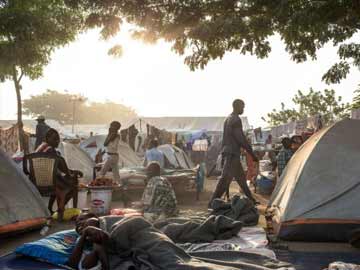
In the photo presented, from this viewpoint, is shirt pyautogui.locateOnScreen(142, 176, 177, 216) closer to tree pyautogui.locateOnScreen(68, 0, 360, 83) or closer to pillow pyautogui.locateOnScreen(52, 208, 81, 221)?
pillow pyautogui.locateOnScreen(52, 208, 81, 221)

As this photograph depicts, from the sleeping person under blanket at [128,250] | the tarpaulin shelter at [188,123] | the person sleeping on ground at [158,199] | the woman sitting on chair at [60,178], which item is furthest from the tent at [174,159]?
the tarpaulin shelter at [188,123]

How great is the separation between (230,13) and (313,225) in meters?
4.33

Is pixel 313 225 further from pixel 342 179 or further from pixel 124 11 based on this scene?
pixel 124 11

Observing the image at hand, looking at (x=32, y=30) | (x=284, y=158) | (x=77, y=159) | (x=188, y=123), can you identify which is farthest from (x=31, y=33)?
(x=188, y=123)

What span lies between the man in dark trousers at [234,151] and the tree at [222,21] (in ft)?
4.85

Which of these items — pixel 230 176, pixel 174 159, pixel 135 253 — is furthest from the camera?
pixel 174 159

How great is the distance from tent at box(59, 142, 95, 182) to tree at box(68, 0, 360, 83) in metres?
4.38

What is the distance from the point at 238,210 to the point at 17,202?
125 inches

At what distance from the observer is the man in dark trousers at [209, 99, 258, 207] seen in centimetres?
807

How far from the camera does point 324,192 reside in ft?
19.5

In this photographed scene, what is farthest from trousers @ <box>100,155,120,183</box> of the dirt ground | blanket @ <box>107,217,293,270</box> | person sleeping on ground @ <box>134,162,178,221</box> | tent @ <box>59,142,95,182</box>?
blanket @ <box>107,217,293,270</box>

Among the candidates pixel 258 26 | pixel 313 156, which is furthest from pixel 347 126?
pixel 258 26

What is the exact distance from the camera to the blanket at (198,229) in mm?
5418

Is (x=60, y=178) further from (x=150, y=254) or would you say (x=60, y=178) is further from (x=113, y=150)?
(x=150, y=254)
